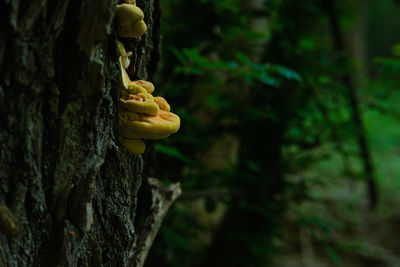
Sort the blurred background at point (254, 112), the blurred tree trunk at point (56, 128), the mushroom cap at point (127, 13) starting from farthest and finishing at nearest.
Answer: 1. the blurred background at point (254, 112)
2. the mushroom cap at point (127, 13)
3. the blurred tree trunk at point (56, 128)

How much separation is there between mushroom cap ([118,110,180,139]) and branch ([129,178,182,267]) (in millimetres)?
540

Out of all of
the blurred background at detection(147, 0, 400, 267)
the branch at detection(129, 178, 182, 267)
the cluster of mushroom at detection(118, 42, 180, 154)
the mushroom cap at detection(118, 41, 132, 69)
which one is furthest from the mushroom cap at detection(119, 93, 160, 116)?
the blurred background at detection(147, 0, 400, 267)

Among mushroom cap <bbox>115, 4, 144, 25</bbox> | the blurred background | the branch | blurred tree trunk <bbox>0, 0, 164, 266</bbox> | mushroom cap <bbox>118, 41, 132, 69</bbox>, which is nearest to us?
blurred tree trunk <bbox>0, 0, 164, 266</bbox>

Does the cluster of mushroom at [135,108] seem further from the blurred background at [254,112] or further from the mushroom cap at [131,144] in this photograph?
the blurred background at [254,112]

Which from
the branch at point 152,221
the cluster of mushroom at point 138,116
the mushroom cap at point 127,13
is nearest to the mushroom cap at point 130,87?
the cluster of mushroom at point 138,116

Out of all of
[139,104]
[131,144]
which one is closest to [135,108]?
[139,104]

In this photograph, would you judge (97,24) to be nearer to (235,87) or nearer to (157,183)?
(157,183)

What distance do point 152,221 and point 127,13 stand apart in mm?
813

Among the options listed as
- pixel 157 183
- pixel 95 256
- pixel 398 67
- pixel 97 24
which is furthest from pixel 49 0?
pixel 398 67

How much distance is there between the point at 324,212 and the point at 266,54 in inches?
120

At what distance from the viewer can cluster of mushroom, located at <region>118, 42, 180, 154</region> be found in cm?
92

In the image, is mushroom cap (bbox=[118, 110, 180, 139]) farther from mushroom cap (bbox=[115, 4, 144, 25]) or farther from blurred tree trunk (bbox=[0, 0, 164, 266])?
mushroom cap (bbox=[115, 4, 144, 25])

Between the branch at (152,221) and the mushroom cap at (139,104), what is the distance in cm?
61

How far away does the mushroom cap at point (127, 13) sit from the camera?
2.86 ft
